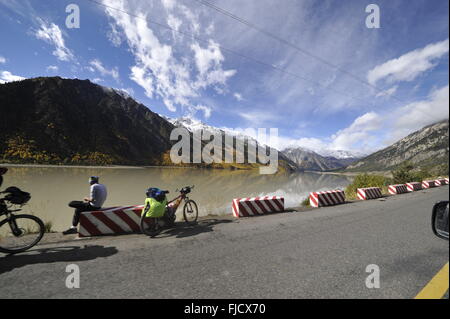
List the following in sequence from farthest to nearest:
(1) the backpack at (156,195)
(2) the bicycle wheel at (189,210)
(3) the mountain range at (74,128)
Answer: (3) the mountain range at (74,128)
(2) the bicycle wheel at (189,210)
(1) the backpack at (156,195)

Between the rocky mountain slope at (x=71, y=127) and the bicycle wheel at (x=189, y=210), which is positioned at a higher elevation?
the rocky mountain slope at (x=71, y=127)

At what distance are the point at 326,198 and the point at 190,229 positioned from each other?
838cm

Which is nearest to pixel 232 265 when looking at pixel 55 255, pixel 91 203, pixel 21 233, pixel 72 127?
pixel 55 255

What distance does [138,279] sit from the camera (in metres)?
2.84

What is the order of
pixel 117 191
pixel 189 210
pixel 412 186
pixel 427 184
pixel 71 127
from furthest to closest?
pixel 71 127
pixel 427 184
pixel 117 191
pixel 412 186
pixel 189 210

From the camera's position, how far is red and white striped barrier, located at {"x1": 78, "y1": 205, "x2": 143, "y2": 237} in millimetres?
4859

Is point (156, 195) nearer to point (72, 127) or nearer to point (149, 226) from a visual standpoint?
point (149, 226)

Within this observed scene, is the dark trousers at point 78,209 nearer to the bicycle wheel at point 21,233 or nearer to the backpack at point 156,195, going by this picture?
the bicycle wheel at point 21,233

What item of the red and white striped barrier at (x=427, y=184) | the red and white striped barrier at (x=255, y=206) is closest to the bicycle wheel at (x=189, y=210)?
the red and white striped barrier at (x=255, y=206)

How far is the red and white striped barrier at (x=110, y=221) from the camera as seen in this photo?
15.9 feet

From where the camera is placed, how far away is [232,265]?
3.31 metres

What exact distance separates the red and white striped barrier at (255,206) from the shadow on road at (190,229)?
4.01 ft
